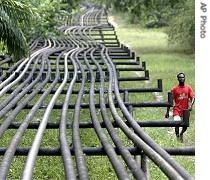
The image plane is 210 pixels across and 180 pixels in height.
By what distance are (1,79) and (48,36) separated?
10.5 metres

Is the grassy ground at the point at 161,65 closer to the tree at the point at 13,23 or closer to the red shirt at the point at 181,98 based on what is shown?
the red shirt at the point at 181,98

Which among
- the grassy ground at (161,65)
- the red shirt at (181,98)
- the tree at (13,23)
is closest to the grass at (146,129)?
the grassy ground at (161,65)

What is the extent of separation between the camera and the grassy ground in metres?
11.3

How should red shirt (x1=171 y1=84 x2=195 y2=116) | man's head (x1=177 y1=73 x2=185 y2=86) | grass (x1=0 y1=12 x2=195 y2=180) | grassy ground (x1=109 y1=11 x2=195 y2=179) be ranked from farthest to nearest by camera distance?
grassy ground (x1=109 y1=11 x2=195 y2=179) < red shirt (x1=171 y1=84 x2=195 y2=116) < man's head (x1=177 y1=73 x2=185 y2=86) < grass (x1=0 y1=12 x2=195 y2=180)

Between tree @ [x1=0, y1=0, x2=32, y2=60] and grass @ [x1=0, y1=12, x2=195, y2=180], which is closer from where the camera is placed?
grass @ [x1=0, y1=12, x2=195, y2=180]

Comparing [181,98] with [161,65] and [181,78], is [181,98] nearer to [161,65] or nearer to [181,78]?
[181,78]

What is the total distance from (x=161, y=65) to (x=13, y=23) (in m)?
14.9

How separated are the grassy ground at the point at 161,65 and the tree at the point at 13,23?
344 cm

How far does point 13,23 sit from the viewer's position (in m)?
11.6

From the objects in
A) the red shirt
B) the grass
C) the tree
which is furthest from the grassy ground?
the tree

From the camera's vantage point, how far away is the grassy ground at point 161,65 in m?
11.3

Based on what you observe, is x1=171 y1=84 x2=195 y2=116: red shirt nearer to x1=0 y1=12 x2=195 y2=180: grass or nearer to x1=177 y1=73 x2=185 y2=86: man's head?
x1=177 y1=73 x2=185 y2=86: man's head

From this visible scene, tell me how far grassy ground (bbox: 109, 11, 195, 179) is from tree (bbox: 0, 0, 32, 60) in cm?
344
